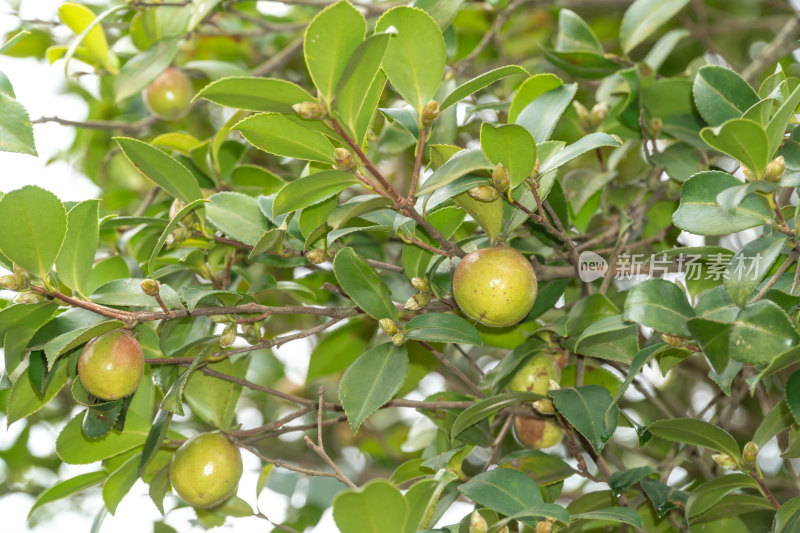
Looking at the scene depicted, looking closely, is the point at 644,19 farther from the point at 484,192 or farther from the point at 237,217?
the point at 237,217

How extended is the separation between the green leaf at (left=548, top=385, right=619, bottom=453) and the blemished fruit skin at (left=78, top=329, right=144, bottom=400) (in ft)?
2.01

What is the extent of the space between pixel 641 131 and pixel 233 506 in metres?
1.10

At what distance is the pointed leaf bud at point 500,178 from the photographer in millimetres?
1038

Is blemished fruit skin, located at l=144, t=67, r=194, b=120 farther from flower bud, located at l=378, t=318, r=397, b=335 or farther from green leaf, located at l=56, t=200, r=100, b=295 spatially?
flower bud, located at l=378, t=318, r=397, b=335

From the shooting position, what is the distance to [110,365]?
3.65 ft

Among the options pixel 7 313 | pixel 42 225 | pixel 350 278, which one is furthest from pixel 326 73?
pixel 7 313

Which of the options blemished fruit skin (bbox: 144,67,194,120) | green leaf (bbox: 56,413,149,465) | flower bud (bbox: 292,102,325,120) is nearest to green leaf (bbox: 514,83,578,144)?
flower bud (bbox: 292,102,325,120)

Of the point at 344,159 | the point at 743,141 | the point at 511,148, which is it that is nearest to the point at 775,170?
the point at 743,141

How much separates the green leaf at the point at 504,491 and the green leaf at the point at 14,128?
733mm

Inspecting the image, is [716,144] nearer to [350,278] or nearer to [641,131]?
[350,278]

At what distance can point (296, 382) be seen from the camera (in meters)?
2.69

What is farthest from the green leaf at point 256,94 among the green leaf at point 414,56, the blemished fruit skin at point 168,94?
the blemished fruit skin at point 168,94

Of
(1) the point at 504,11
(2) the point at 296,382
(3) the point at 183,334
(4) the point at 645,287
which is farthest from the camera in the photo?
(2) the point at 296,382

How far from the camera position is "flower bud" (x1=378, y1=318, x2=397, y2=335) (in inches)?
47.2
